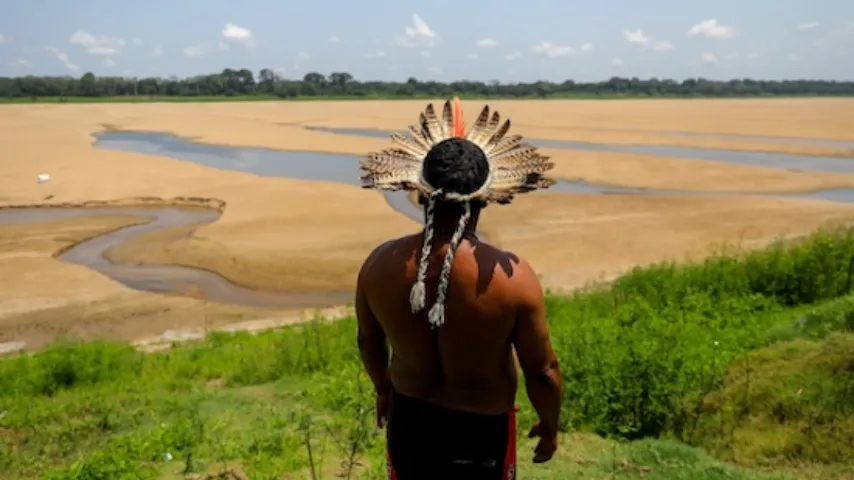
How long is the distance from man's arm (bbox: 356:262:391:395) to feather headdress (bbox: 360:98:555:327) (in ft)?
1.00

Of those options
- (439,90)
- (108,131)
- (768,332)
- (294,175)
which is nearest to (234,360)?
(768,332)

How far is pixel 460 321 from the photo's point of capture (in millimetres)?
2146

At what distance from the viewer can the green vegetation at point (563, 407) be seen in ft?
14.4

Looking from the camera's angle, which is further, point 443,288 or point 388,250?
point 388,250

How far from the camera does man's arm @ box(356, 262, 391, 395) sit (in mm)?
2402

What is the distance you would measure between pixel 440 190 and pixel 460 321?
38 centimetres

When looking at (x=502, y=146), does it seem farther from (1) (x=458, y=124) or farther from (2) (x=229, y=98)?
(2) (x=229, y=98)

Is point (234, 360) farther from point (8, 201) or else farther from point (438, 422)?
point (8, 201)

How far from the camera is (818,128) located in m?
44.2

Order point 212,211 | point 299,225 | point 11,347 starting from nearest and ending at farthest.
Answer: point 11,347 < point 299,225 < point 212,211

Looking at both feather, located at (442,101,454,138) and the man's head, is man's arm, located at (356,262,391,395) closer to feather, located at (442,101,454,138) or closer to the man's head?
the man's head

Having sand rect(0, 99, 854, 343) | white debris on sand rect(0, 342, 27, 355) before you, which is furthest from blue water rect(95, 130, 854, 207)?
white debris on sand rect(0, 342, 27, 355)

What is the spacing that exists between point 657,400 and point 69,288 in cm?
1105

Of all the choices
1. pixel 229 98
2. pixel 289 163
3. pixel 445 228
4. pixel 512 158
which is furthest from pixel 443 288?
pixel 229 98
